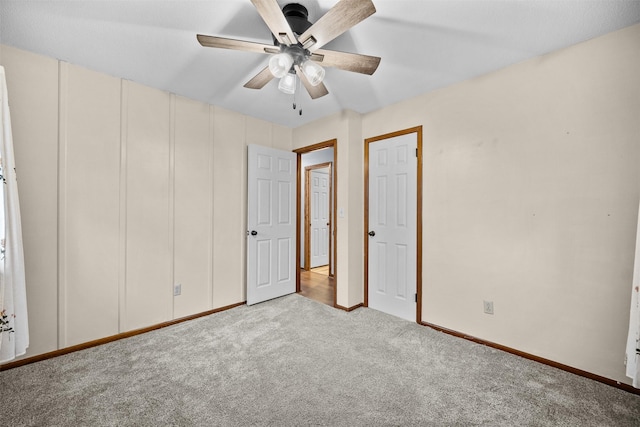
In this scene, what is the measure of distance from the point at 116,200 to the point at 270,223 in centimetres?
161

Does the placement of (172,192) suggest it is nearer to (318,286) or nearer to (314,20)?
(314,20)

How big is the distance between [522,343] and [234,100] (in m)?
3.43

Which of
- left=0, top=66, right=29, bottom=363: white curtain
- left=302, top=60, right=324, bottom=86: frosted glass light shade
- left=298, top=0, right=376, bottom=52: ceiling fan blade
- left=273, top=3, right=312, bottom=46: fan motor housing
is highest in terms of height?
left=273, top=3, right=312, bottom=46: fan motor housing

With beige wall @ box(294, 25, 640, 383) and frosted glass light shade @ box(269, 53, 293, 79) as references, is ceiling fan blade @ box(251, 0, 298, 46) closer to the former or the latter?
frosted glass light shade @ box(269, 53, 293, 79)

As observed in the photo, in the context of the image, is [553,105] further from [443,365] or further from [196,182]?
[196,182]

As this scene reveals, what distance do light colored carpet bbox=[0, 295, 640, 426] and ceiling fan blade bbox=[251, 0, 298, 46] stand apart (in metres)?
2.09

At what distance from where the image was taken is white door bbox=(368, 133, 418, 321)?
289 cm

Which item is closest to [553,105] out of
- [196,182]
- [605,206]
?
[605,206]

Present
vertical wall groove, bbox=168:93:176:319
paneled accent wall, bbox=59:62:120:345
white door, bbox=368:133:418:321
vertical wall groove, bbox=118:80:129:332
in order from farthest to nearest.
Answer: white door, bbox=368:133:418:321, vertical wall groove, bbox=168:93:176:319, vertical wall groove, bbox=118:80:129:332, paneled accent wall, bbox=59:62:120:345

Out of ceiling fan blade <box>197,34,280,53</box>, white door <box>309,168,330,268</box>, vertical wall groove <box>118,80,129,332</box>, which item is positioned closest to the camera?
ceiling fan blade <box>197,34,280,53</box>

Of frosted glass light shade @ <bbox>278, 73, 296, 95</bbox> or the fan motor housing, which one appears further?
frosted glass light shade @ <bbox>278, 73, 296, 95</bbox>

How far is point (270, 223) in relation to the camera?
3529 millimetres

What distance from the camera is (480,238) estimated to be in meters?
2.41

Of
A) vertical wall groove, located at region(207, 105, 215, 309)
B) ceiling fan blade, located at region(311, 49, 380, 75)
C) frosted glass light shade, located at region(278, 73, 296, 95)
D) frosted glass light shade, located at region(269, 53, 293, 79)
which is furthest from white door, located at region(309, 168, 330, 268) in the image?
frosted glass light shade, located at region(269, 53, 293, 79)
